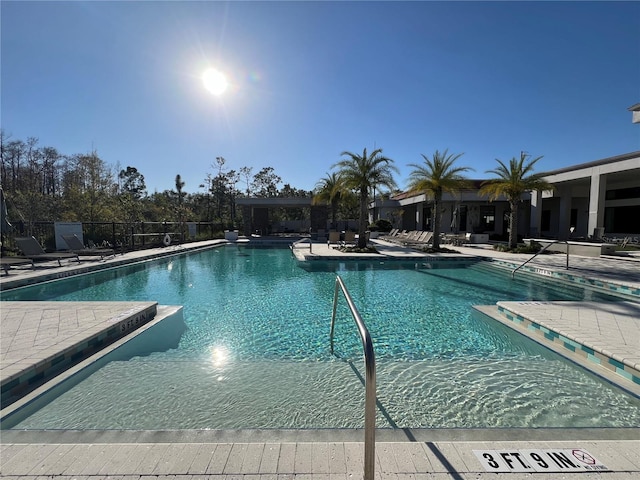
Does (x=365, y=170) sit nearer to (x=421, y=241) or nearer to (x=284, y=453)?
(x=421, y=241)

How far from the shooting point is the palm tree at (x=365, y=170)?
48.5 ft

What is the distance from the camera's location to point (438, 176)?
1515 centimetres

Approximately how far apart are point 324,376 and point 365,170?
40.7 feet

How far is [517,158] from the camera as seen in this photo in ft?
50.8

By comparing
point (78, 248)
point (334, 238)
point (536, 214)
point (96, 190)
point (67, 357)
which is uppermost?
point (96, 190)

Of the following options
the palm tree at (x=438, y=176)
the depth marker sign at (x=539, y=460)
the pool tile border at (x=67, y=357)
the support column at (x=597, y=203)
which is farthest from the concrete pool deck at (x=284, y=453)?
the support column at (x=597, y=203)

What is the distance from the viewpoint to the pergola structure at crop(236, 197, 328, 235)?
2486cm

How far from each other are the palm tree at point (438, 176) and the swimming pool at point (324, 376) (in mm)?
8806

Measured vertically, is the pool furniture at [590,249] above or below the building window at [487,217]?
below

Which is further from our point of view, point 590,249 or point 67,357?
point 590,249

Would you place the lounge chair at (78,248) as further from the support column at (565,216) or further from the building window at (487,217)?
the building window at (487,217)

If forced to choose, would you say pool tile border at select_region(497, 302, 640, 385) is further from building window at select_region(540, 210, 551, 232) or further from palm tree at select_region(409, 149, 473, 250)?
building window at select_region(540, 210, 551, 232)

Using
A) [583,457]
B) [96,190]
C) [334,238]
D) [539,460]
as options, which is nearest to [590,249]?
[334,238]

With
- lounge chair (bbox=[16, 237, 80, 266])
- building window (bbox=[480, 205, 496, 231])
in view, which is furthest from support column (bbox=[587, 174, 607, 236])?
lounge chair (bbox=[16, 237, 80, 266])
